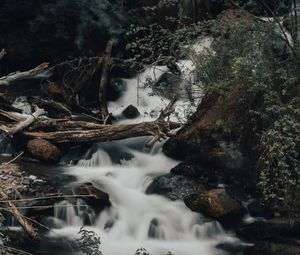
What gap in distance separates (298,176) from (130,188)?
10.8ft

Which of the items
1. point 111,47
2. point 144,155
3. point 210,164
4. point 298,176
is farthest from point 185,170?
point 111,47

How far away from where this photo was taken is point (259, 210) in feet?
27.6

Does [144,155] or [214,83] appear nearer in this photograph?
[214,83]

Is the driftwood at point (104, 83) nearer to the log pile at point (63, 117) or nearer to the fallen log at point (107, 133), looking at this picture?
the log pile at point (63, 117)

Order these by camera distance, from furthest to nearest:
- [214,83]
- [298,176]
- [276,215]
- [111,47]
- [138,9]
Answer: [138,9]
[111,47]
[214,83]
[276,215]
[298,176]

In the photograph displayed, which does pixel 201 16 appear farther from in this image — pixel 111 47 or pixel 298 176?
pixel 298 176

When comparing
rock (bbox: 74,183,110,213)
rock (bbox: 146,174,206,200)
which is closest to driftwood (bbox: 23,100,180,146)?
rock (bbox: 146,174,206,200)

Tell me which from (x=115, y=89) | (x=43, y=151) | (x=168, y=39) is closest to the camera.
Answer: (x=168, y=39)

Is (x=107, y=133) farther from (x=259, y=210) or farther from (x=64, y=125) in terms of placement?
(x=259, y=210)

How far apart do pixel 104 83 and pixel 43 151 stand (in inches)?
139

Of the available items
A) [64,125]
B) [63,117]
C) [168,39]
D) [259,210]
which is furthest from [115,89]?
[259,210]

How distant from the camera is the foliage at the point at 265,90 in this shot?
7.36 m

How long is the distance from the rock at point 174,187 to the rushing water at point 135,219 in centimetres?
14

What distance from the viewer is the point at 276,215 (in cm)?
820
